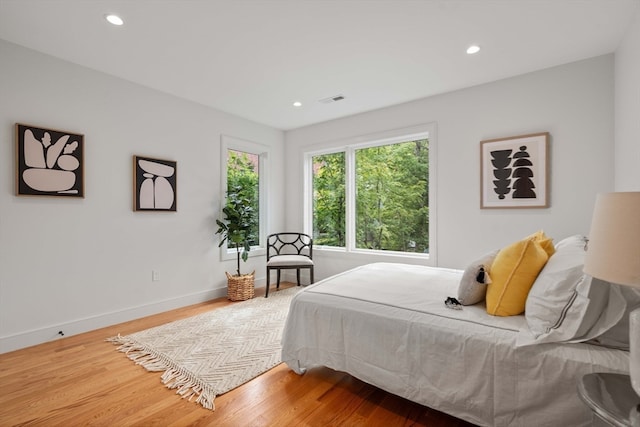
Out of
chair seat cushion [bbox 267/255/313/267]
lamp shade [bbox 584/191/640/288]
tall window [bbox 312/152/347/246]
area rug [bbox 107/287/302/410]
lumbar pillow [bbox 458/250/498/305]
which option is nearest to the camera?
lamp shade [bbox 584/191/640/288]

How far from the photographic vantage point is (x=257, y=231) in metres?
4.87

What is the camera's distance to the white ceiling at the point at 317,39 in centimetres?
208

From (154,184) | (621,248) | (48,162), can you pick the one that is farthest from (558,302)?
(48,162)

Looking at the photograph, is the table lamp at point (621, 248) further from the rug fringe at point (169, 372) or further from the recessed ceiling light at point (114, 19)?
the recessed ceiling light at point (114, 19)

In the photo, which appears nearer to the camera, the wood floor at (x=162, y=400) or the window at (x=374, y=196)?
the wood floor at (x=162, y=400)

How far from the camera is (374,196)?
4.34m

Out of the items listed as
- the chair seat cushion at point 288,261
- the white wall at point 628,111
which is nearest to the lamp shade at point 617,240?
the white wall at point 628,111

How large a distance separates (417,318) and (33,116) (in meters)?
3.59

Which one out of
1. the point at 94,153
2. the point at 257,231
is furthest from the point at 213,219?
the point at 94,153

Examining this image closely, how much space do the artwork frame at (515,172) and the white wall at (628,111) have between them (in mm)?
522

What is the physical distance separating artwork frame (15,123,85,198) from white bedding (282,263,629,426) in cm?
251

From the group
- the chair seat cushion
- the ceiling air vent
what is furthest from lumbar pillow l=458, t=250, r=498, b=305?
the ceiling air vent

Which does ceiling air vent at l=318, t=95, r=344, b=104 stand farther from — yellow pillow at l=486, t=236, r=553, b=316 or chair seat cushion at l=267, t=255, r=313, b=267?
yellow pillow at l=486, t=236, r=553, b=316

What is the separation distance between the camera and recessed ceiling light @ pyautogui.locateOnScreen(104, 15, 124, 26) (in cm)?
216
